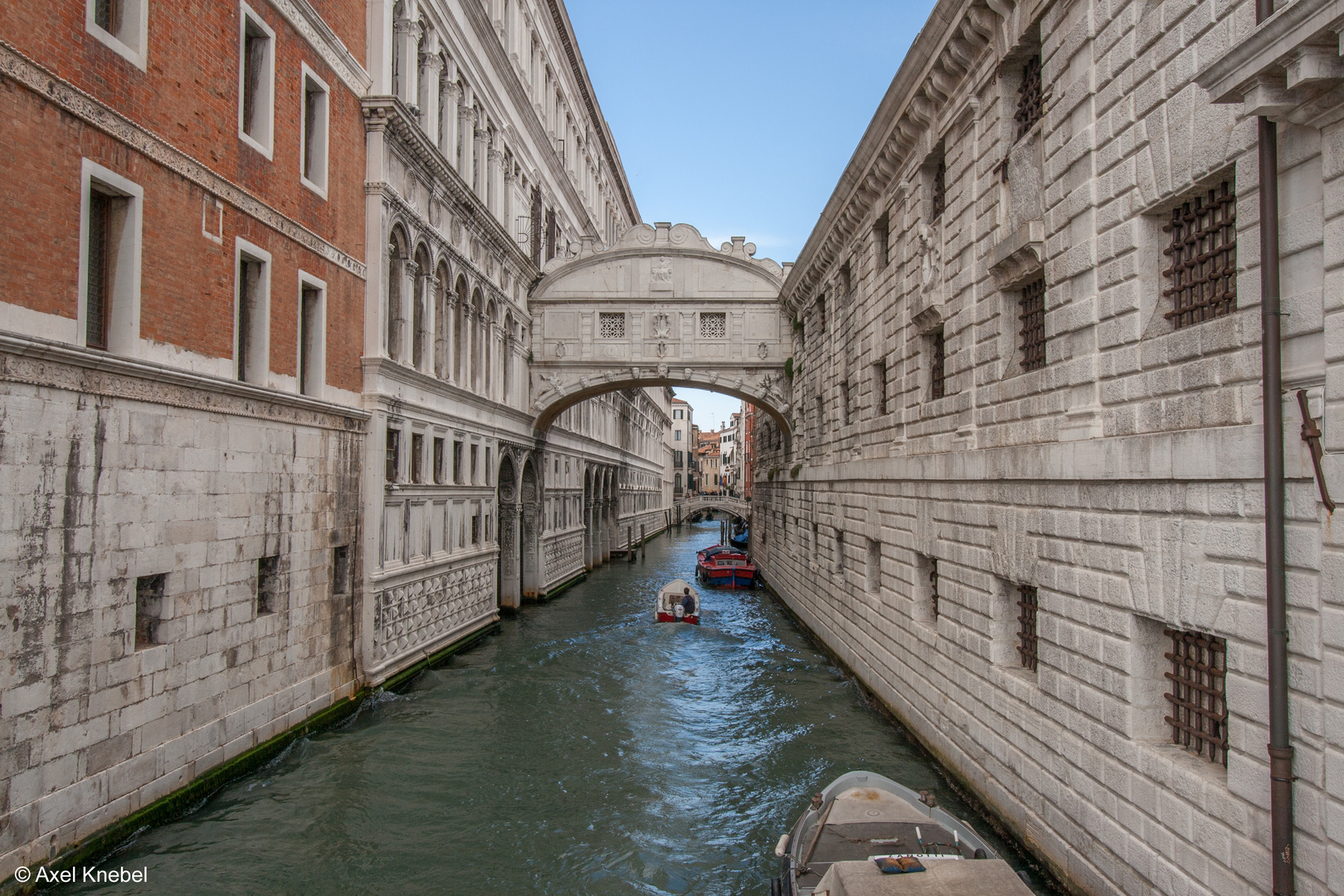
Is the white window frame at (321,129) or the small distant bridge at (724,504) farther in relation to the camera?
the small distant bridge at (724,504)

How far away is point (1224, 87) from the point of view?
4.77 m

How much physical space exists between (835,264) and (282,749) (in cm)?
1288

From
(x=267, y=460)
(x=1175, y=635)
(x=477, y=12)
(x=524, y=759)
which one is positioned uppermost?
(x=477, y=12)

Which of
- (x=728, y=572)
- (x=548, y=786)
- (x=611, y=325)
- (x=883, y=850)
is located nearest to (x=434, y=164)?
(x=611, y=325)

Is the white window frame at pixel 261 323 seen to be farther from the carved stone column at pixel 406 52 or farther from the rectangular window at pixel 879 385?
the rectangular window at pixel 879 385

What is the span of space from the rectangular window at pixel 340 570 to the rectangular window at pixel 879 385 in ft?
27.7

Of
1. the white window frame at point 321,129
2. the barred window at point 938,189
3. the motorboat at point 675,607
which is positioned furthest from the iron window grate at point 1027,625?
the motorboat at point 675,607

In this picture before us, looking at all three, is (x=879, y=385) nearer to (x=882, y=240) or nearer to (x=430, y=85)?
(x=882, y=240)

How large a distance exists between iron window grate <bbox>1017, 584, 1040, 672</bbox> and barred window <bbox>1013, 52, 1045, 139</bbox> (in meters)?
4.42

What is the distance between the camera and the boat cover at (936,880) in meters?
5.16

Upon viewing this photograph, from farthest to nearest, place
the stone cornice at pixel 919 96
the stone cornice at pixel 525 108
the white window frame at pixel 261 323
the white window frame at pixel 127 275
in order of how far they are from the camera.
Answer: the stone cornice at pixel 525 108 → the white window frame at pixel 261 323 → the stone cornice at pixel 919 96 → the white window frame at pixel 127 275

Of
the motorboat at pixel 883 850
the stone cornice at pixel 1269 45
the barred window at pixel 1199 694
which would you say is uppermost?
the stone cornice at pixel 1269 45

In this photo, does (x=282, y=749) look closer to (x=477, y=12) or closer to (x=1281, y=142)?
(x=1281, y=142)

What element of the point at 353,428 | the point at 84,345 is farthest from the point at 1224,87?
the point at 353,428
